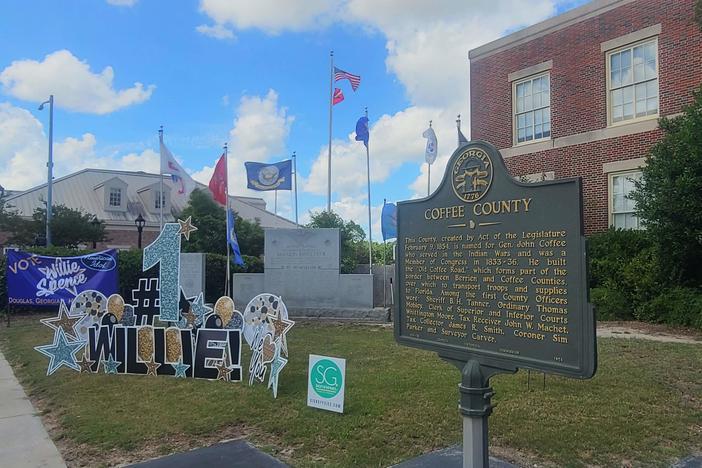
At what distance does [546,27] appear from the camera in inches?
680

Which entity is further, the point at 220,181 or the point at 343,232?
the point at 343,232

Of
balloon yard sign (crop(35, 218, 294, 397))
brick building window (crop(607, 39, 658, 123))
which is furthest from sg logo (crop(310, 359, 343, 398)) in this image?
brick building window (crop(607, 39, 658, 123))

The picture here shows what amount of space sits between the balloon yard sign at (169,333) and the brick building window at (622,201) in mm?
11561

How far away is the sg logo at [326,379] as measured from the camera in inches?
217

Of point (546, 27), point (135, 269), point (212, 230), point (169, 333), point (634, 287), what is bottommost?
point (169, 333)

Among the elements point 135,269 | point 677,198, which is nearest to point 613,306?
point 677,198

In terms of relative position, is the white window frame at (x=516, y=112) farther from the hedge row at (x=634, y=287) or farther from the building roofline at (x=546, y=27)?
the hedge row at (x=634, y=287)

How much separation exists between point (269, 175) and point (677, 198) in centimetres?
1157

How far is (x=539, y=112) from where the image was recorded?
57.4ft

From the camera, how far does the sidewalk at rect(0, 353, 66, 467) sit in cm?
471

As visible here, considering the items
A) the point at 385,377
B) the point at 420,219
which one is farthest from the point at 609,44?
the point at 420,219

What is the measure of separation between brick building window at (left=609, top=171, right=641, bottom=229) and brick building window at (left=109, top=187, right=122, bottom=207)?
115 feet

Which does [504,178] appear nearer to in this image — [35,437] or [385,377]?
[385,377]

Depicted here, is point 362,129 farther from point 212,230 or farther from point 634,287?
point 634,287
